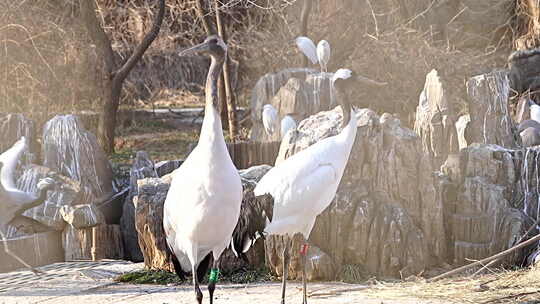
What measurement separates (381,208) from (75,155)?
3.84m

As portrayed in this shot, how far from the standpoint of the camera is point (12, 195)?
28.2 ft

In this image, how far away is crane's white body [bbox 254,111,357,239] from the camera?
6621mm

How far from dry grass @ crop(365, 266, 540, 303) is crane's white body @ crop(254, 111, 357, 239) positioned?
2.43 feet

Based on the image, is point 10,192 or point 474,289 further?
point 10,192

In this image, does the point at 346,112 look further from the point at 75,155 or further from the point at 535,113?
the point at 535,113

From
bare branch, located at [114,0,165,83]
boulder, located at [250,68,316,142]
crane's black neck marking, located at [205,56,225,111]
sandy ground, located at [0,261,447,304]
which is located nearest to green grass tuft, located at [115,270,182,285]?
sandy ground, located at [0,261,447,304]

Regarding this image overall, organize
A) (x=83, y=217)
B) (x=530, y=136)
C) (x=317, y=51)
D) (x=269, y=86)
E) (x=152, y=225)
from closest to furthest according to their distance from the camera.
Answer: (x=152, y=225), (x=83, y=217), (x=530, y=136), (x=269, y=86), (x=317, y=51)

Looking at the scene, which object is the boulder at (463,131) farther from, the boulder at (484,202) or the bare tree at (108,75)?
the bare tree at (108,75)

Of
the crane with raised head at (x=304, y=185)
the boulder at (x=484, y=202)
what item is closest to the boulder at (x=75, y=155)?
the crane with raised head at (x=304, y=185)

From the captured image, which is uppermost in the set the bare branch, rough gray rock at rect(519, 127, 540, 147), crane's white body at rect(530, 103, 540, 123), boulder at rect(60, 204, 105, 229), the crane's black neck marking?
the bare branch

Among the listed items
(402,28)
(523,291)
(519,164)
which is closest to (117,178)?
(519,164)

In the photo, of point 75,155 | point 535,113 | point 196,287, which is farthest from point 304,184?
point 535,113

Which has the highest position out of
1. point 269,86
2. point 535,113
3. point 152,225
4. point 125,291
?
point 269,86

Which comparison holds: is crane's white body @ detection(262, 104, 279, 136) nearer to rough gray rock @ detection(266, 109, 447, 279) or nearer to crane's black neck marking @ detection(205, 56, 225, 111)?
rough gray rock @ detection(266, 109, 447, 279)
